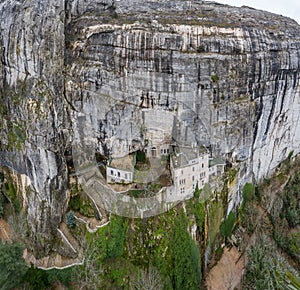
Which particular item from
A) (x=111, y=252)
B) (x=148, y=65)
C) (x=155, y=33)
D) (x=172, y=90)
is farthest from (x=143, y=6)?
(x=111, y=252)

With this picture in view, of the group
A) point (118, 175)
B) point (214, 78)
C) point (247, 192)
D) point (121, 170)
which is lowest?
point (247, 192)

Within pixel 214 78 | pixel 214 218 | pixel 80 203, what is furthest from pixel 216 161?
pixel 80 203

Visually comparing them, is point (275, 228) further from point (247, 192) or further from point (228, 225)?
point (228, 225)

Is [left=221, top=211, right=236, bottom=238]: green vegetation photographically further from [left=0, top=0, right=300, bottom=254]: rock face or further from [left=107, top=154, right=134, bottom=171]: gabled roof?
[left=107, top=154, right=134, bottom=171]: gabled roof

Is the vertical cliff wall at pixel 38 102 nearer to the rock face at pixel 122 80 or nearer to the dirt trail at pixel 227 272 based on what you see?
the rock face at pixel 122 80

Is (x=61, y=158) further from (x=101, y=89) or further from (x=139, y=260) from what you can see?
(x=139, y=260)
